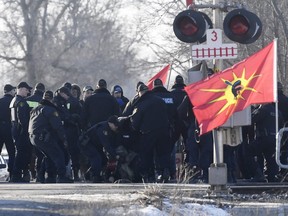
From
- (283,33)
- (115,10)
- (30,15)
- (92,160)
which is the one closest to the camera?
(92,160)

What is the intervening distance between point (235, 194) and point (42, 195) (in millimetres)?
2792

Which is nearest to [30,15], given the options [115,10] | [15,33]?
[15,33]

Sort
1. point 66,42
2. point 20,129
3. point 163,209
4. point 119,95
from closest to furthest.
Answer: point 163,209 < point 20,129 < point 119,95 < point 66,42

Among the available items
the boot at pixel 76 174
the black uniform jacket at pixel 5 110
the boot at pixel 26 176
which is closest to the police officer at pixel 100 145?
the boot at pixel 76 174

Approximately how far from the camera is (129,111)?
19.8 meters

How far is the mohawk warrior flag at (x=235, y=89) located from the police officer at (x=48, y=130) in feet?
15.7

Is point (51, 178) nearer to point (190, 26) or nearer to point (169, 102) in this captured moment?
point (169, 102)

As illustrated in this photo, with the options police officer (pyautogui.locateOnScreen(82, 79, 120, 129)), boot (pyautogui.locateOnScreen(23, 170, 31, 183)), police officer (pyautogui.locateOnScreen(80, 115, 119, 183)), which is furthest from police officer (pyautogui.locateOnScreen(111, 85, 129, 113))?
boot (pyautogui.locateOnScreen(23, 170, 31, 183))

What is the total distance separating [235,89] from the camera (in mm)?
15180

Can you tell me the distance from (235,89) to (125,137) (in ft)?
16.8

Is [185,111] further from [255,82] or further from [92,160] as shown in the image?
[255,82]

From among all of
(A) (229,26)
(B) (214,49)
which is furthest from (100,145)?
(A) (229,26)

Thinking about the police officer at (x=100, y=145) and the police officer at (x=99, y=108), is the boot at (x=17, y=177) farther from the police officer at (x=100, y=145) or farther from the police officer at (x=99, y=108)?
the police officer at (x=99, y=108)

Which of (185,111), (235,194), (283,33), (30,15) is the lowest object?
(235,194)
